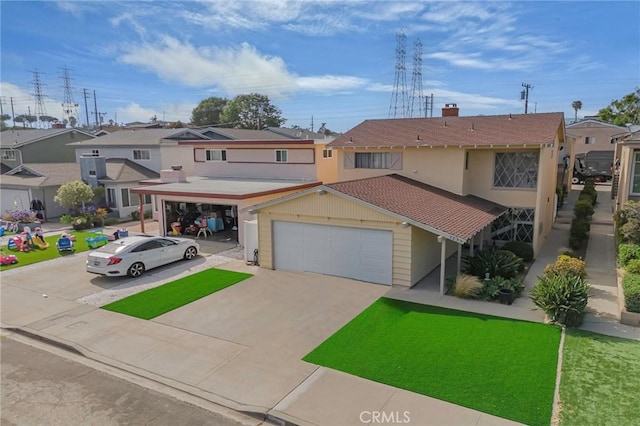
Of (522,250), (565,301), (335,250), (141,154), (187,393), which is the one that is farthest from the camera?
(141,154)

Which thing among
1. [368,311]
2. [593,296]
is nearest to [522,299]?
[593,296]

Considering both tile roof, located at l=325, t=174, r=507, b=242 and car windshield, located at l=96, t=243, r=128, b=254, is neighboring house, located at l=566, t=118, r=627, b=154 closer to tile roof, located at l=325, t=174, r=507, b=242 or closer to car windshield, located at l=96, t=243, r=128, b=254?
tile roof, located at l=325, t=174, r=507, b=242

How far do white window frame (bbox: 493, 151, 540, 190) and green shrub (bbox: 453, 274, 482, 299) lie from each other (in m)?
8.03

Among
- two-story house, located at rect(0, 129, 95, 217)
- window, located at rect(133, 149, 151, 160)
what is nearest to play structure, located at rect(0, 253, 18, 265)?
two-story house, located at rect(0, 129, 95, 217)

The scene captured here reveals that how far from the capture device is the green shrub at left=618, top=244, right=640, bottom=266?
1433cm

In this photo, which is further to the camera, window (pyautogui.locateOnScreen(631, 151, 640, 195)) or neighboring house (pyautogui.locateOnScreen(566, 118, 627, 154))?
neighboring house (pyautogui.locateOnScreen(566, 118, 627, 154))

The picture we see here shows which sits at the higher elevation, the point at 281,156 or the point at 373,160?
the point at 281,156

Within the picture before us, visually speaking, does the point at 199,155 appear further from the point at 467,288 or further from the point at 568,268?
the point at 568,268

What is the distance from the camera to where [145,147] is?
3381 centimetres

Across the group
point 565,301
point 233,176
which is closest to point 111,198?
point 233,176

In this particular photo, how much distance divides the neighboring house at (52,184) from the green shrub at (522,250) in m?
23.9

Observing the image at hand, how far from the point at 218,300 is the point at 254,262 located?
13.9 feet

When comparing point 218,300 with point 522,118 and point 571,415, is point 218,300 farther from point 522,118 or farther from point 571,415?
point 522,118

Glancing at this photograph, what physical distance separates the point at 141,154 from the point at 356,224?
24.8m
